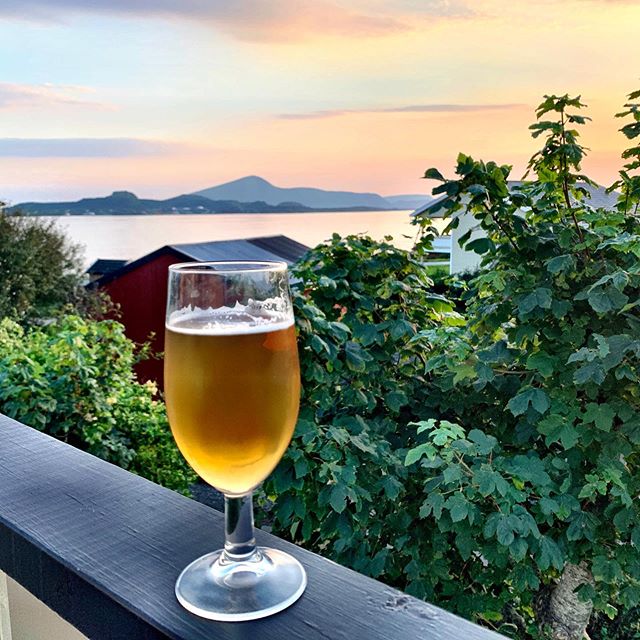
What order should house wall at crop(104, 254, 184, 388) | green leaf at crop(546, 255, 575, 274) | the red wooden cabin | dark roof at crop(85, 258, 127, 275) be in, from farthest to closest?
dark roof at crop(85, 258, 127, 275)
house wall at crop(104, 254, 184, 388)
the red wooden cabin
green leaf at crop(546, 255, 575, 274)

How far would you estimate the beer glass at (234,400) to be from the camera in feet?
1.59

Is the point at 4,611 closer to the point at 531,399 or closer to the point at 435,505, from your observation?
the point at 435,505

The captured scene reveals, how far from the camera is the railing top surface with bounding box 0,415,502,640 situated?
18.6 inches

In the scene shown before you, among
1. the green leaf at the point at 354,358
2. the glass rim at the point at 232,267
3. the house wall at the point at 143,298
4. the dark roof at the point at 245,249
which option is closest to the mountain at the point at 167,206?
the dark roof at the point at 245,249

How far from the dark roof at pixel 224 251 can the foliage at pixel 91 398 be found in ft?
14.5

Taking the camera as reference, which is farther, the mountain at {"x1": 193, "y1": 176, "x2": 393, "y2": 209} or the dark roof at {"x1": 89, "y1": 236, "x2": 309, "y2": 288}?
the mountain at {"x1": 193, "y1": 176, "x2": 393, "y2": 209}

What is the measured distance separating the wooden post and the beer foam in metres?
0.52

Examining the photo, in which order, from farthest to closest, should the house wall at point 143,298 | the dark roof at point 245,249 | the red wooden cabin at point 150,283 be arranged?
the house wall at point 143,298
the red wooden cabin at point 150,283
the dark roof at point 245,249

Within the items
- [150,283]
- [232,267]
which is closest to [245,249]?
[150,283]

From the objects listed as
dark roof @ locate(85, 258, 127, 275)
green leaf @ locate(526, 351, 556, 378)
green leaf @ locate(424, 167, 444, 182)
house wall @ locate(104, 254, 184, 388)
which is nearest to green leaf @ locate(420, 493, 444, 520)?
green leaf @ locate(526, 351, 556, 378)

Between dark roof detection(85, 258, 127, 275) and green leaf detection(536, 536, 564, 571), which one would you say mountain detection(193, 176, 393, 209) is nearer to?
dark roof detection(85, 258, 127, 275)

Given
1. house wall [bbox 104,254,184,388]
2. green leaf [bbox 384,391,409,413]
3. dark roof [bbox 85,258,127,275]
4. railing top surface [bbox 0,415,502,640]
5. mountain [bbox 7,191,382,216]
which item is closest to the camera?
railing top surface [bbox 0,415,502,640]

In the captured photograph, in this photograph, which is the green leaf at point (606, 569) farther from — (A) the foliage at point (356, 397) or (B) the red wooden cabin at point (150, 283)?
(B) the red wooden cabin at point (150, 283)

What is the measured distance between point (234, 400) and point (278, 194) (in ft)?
34.1
